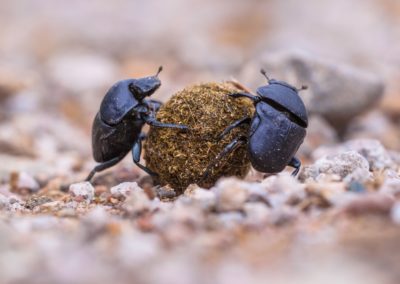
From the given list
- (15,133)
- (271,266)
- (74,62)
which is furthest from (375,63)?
(271,266)

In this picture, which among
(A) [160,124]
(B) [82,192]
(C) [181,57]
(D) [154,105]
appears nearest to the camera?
(A) [160,124]

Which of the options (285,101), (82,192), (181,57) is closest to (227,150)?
(285,101)

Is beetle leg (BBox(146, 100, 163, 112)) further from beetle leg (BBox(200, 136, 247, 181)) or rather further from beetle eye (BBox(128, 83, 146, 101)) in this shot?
beetle leg (BBox(200, 136, 247, 181))

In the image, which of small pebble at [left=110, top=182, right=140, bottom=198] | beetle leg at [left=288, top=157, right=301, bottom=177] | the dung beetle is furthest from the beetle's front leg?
small pebble at [left=110, top=182, right=140, bottom=198]

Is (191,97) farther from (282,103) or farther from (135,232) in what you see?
(135,232)

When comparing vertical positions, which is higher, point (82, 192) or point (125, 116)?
point (125, 116)

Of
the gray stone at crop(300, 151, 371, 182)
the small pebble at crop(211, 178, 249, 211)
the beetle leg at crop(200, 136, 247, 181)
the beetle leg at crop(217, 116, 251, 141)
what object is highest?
the beetle leg at crop(217, 116, 251, 141)

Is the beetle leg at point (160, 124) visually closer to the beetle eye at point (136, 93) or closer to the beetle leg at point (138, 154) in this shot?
the beetle eye at point (136, 93)

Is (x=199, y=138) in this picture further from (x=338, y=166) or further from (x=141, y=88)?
(x=338, y=166)
